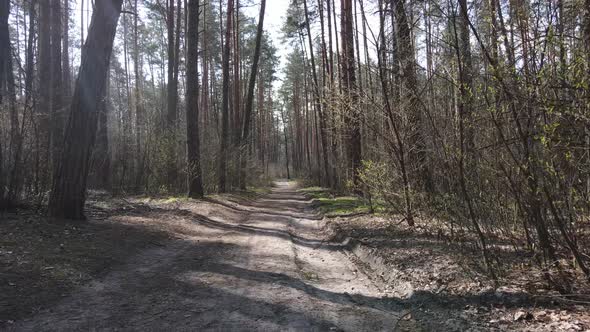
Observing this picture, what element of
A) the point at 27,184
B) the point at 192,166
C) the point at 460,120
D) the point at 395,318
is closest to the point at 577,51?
the point at 460,120

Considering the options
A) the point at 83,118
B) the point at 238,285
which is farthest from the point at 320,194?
the point at 238,285

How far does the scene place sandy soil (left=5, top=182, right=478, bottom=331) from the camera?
353 cm

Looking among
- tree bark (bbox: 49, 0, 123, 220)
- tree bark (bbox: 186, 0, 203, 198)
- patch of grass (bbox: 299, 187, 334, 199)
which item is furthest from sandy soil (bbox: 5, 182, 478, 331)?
patch of grass (bbox: 299, 187, 334, 199)

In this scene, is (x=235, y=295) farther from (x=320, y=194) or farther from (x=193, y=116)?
(x=320, y=194)

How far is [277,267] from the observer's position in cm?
575

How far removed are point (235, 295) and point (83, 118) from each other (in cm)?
492

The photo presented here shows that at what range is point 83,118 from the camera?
7270 millimetres

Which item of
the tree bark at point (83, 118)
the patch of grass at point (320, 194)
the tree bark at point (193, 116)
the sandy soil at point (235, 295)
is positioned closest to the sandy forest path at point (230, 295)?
the sandy soil at point (235, 295)

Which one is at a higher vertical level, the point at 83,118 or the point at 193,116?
the point at 193,116

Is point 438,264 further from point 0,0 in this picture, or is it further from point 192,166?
point 192,166

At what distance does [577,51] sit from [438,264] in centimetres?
299

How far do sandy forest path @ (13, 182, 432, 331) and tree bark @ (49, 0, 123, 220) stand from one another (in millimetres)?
1940

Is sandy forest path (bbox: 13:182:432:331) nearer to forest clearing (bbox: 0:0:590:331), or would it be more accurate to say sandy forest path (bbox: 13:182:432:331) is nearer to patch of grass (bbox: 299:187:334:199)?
forest clearing (bbox: 0:0:590:331)

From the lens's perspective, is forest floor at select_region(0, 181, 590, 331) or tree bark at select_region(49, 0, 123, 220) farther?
tree bark at select_region(49, 0, 123, 220)
